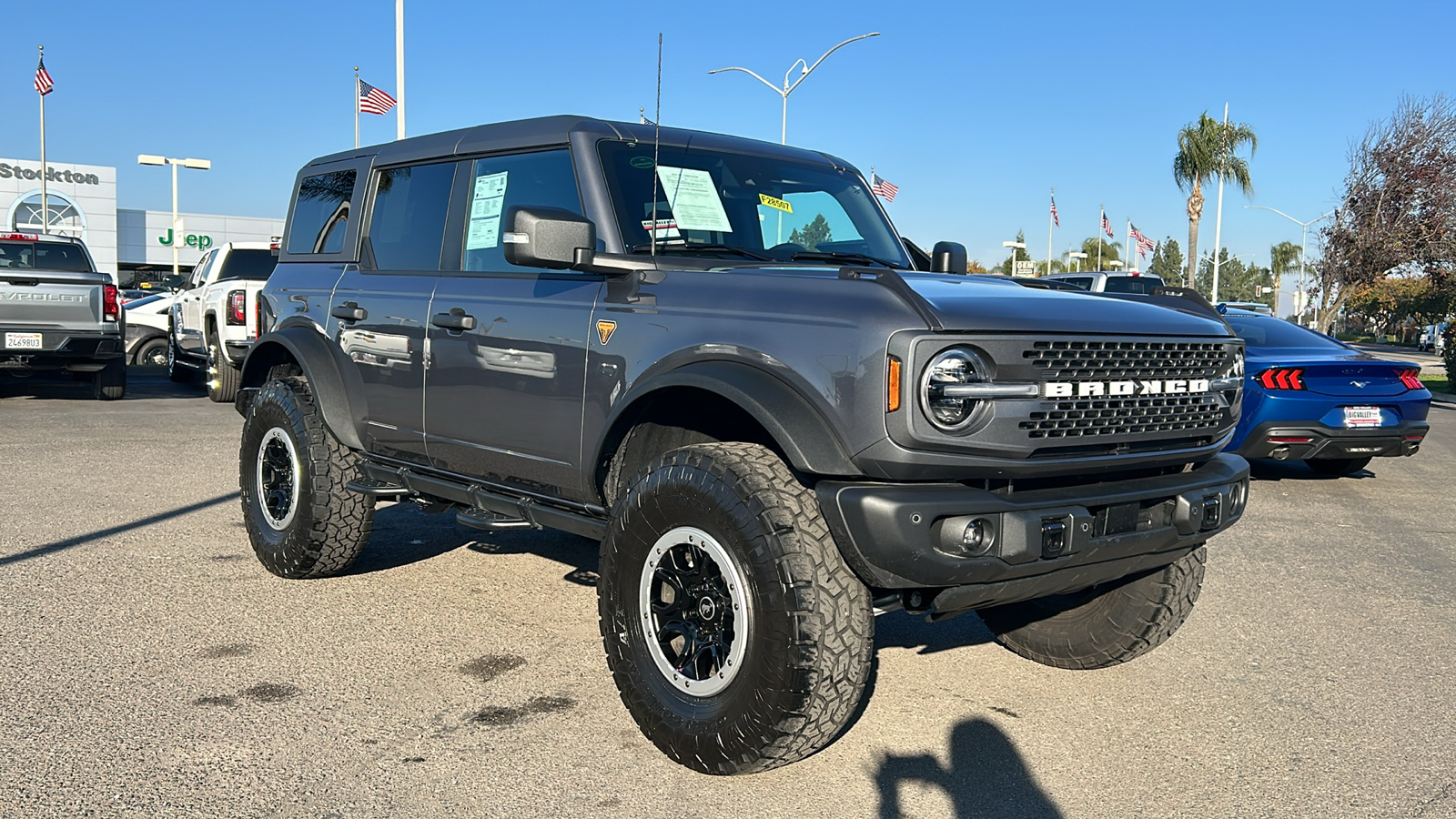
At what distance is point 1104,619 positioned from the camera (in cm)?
459

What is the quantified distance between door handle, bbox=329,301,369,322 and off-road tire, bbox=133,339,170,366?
16.1m

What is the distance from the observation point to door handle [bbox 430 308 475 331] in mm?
4750

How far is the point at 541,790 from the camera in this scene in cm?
347

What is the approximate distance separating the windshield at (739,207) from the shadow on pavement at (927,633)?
1.60m

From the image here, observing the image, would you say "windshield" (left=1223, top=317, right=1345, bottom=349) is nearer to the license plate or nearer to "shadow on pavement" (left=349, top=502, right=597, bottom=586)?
the license plate

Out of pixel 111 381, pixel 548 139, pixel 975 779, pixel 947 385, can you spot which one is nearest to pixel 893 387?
pixel 947 385

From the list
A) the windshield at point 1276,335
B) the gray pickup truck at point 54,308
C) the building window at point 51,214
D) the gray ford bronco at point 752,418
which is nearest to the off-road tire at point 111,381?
the gray pickup truck at point 54,308

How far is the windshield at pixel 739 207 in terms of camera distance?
4.45m

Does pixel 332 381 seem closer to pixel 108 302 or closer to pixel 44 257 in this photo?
pixel 108 302

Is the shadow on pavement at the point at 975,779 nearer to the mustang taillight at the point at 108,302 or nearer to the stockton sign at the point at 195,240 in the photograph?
the mustang taillight at the point at 108,302

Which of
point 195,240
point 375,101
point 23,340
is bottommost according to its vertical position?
point 23,340

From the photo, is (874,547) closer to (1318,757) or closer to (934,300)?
(934,300)

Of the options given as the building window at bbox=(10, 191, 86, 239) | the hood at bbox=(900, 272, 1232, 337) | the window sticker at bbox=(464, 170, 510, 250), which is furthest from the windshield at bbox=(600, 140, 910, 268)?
the building window at bbox=(10, 191, 86, 239)

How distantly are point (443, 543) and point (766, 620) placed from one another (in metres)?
3.86
